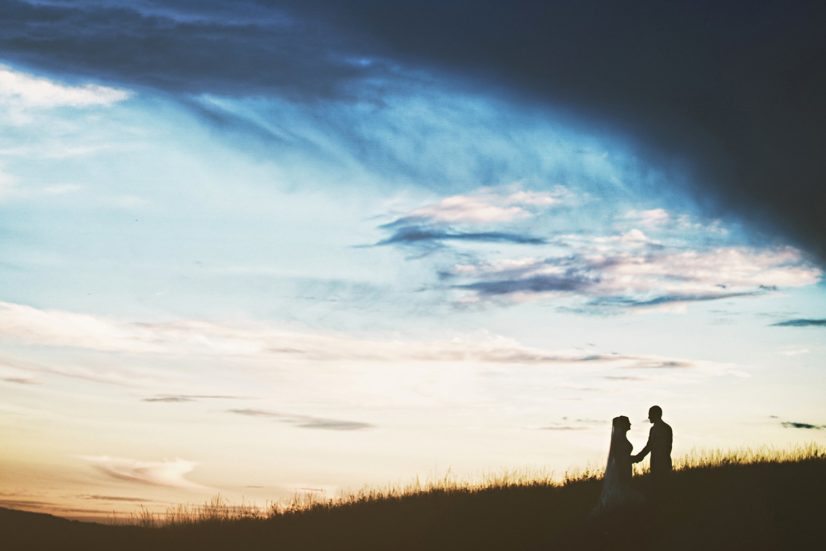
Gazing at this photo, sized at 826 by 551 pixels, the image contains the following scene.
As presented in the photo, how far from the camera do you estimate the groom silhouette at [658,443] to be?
57.3 ft

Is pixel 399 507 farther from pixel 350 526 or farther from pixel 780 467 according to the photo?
pixel 780 467

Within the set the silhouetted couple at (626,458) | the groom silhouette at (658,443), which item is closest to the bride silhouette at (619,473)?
the silhouetted couple at (626,458)

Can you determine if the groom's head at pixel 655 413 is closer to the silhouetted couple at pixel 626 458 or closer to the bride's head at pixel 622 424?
the silhouetted couple at pixel 626 458

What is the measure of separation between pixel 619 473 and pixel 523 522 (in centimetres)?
313

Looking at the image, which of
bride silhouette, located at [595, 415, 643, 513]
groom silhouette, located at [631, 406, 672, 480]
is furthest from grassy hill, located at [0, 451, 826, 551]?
groom silhouette, located at [631, 406, 672, 480]

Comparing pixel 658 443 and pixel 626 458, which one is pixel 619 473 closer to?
pixel 626 458

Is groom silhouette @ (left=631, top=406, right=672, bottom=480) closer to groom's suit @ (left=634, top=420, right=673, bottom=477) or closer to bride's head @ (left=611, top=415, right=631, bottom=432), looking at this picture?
groom's suit @ (left=634, top=420, right=673, bottom=477)

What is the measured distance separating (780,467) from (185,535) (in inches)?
619

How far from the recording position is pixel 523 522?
1898 centimetres

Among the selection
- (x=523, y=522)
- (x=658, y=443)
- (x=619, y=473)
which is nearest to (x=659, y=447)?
(x=658, y=443)

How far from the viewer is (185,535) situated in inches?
934

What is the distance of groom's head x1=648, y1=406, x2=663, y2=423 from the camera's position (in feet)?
57.2

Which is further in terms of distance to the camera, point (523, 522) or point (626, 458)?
point (523, 522)

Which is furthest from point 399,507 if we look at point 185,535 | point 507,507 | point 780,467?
point 780,467
